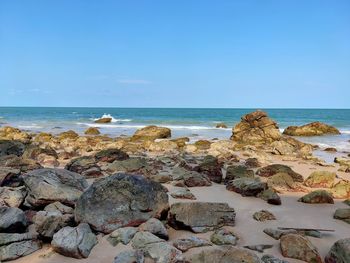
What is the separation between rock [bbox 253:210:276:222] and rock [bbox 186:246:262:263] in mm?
1741

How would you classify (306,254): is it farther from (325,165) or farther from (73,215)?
(325,165)

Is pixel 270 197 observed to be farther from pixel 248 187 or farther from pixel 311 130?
pixel 311 130

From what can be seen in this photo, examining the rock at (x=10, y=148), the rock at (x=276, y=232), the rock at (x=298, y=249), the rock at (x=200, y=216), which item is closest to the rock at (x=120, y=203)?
the rock at (x=200, y=216)

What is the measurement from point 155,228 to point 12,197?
264 centimetres

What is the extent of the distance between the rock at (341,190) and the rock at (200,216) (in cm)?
316

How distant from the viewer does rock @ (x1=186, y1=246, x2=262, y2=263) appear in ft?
12.8

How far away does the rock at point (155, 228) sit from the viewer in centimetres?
479

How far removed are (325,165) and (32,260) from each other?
10330mm

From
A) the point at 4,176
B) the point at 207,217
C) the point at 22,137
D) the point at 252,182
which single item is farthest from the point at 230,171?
the point at 22,137

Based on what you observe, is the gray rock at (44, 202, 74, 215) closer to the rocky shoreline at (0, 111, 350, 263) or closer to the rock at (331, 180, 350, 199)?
the rocky shoreline at (0, 111, 350, 263)

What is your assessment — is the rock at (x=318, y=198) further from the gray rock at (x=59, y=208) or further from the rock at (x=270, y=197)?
the gray rock at (x=59, y=208)

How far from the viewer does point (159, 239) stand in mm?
4605

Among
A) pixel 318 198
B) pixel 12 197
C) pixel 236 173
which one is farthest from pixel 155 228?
pixel 236 173

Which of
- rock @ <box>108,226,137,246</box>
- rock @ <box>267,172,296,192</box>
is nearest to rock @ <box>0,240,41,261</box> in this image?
rock @ <box>108,226,137,246</box>
